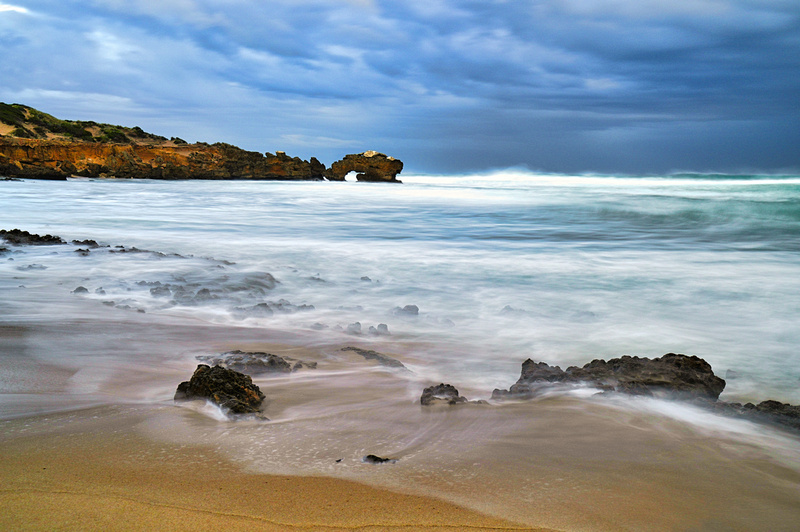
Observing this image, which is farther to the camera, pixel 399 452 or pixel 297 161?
pixel 297 161

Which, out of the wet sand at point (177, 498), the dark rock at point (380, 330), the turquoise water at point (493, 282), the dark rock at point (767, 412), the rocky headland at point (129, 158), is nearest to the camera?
the wet sand at point (177, 498)

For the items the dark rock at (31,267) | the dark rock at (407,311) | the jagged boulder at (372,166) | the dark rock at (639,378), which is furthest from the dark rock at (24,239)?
the jagged boulder at (372,166)

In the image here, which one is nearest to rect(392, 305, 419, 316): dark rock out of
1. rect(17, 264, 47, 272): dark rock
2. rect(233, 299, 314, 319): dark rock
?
rect(233, 299, 314, 319): dark rock

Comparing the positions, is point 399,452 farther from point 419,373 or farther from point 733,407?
point 733,407

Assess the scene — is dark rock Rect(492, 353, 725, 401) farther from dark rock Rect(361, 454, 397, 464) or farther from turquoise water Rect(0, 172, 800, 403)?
dark rock Rect(361, 454, 397, 464)

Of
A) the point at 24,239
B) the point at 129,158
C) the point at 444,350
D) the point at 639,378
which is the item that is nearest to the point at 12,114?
the point at 129,158

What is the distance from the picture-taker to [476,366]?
314cm

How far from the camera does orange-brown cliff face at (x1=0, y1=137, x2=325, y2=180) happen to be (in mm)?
35678

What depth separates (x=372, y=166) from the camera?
57.2 metres

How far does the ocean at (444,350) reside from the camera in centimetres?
168

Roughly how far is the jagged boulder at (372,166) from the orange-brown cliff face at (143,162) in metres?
3.55

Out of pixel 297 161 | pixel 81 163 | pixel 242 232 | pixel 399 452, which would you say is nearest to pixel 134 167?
pixel 81 163

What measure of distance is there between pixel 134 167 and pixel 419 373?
4856 centimetres

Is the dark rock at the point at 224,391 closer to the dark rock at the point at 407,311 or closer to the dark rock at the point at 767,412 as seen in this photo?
the dark rock at the point at 767,412
